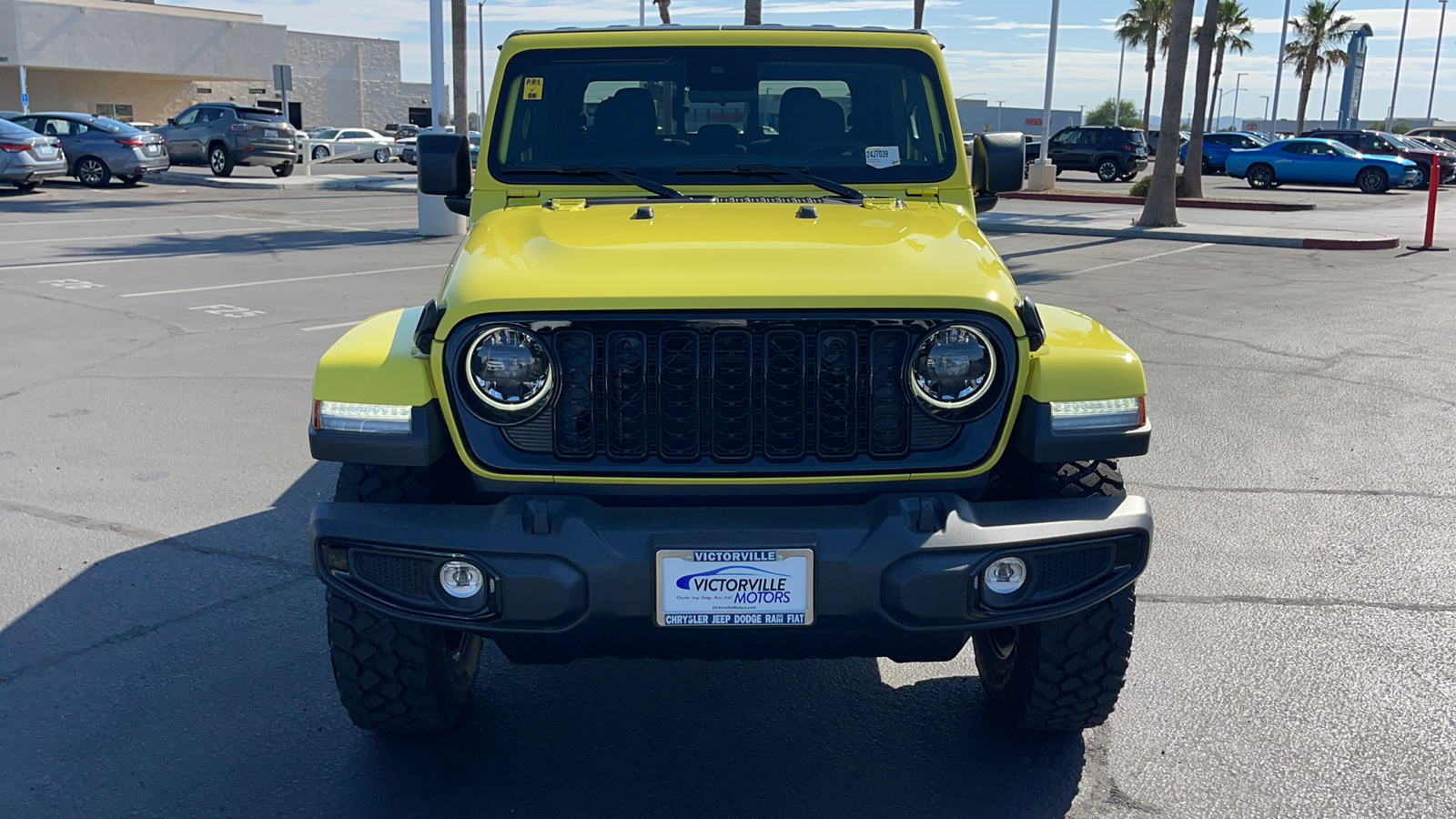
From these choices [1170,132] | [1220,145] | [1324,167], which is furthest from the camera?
[1220,145]

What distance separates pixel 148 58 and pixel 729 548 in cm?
6040

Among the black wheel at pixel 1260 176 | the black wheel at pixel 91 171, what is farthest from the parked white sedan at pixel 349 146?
the black wheel at pixel 1260 176

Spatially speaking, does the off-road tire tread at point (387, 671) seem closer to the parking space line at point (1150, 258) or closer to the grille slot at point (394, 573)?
the grille slot at point (394, 573)

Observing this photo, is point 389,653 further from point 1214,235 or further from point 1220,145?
point 1220,145

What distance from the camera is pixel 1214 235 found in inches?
758

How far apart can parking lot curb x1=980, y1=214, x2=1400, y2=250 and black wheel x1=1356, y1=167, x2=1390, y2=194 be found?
14.9 metres

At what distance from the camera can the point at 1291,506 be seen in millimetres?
5805

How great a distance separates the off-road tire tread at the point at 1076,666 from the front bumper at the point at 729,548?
0.97ft

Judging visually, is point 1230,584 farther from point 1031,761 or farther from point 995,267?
point 995,267

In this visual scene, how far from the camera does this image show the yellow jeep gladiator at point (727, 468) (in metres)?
2.82

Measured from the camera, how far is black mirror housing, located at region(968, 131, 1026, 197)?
4.46 meters

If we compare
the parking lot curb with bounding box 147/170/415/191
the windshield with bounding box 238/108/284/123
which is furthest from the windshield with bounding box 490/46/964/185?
the windshield with bounding box 238/108/284/123

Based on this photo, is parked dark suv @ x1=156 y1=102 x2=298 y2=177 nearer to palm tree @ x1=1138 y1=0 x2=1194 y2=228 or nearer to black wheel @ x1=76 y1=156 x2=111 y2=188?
black wheel @ x1=76 y1=156 x2=111 y2=188

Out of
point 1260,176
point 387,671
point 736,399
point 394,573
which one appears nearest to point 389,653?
point 387,671
